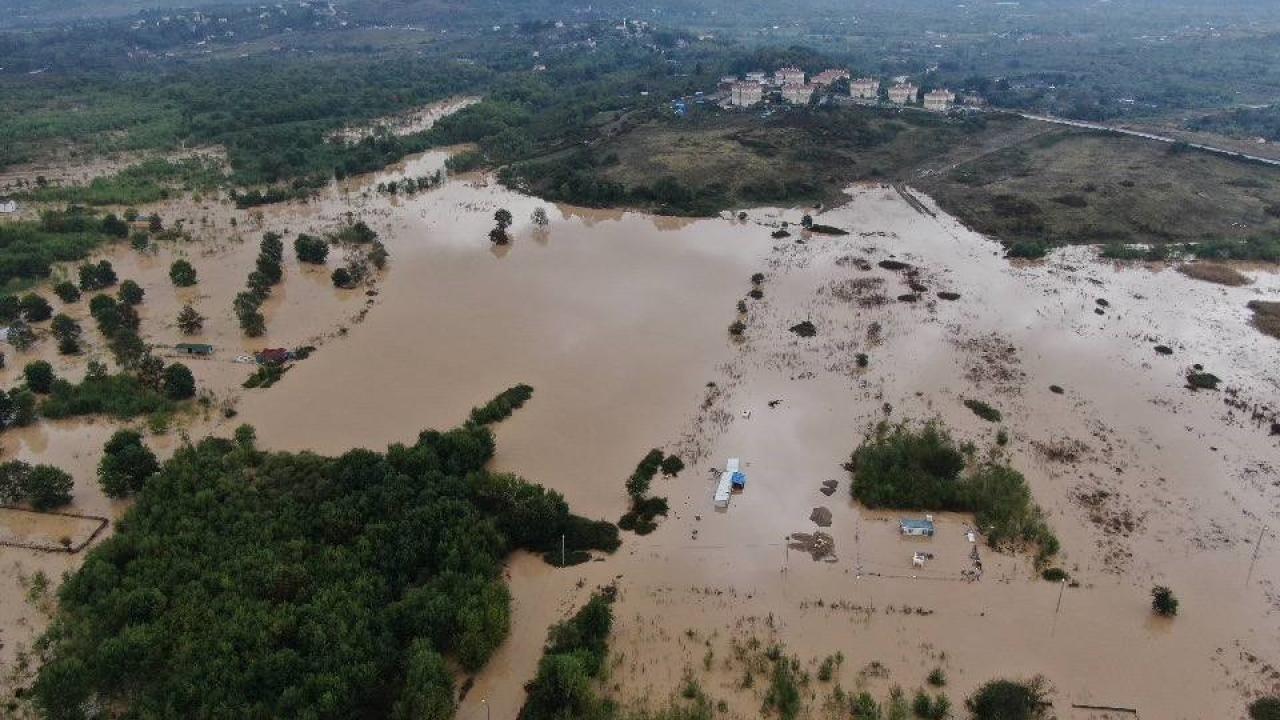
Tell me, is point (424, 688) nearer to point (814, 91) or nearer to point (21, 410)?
point (21, 410)

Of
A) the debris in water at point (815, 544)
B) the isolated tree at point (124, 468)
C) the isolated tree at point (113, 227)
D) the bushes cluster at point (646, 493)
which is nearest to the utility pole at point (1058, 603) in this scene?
the debris in water at point (815, 544)

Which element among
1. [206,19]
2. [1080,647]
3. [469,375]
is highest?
[206,19]

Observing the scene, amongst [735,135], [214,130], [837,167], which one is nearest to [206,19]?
[214,130]

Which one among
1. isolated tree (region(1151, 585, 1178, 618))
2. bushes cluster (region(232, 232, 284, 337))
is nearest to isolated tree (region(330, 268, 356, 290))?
bushes cluster (region(232, 232, 284, 337))

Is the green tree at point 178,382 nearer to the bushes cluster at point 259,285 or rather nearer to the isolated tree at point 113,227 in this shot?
the bushes cluster at point 259,285

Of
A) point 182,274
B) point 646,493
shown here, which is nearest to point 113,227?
point 182,274

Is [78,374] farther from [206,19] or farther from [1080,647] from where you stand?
[206,19]
